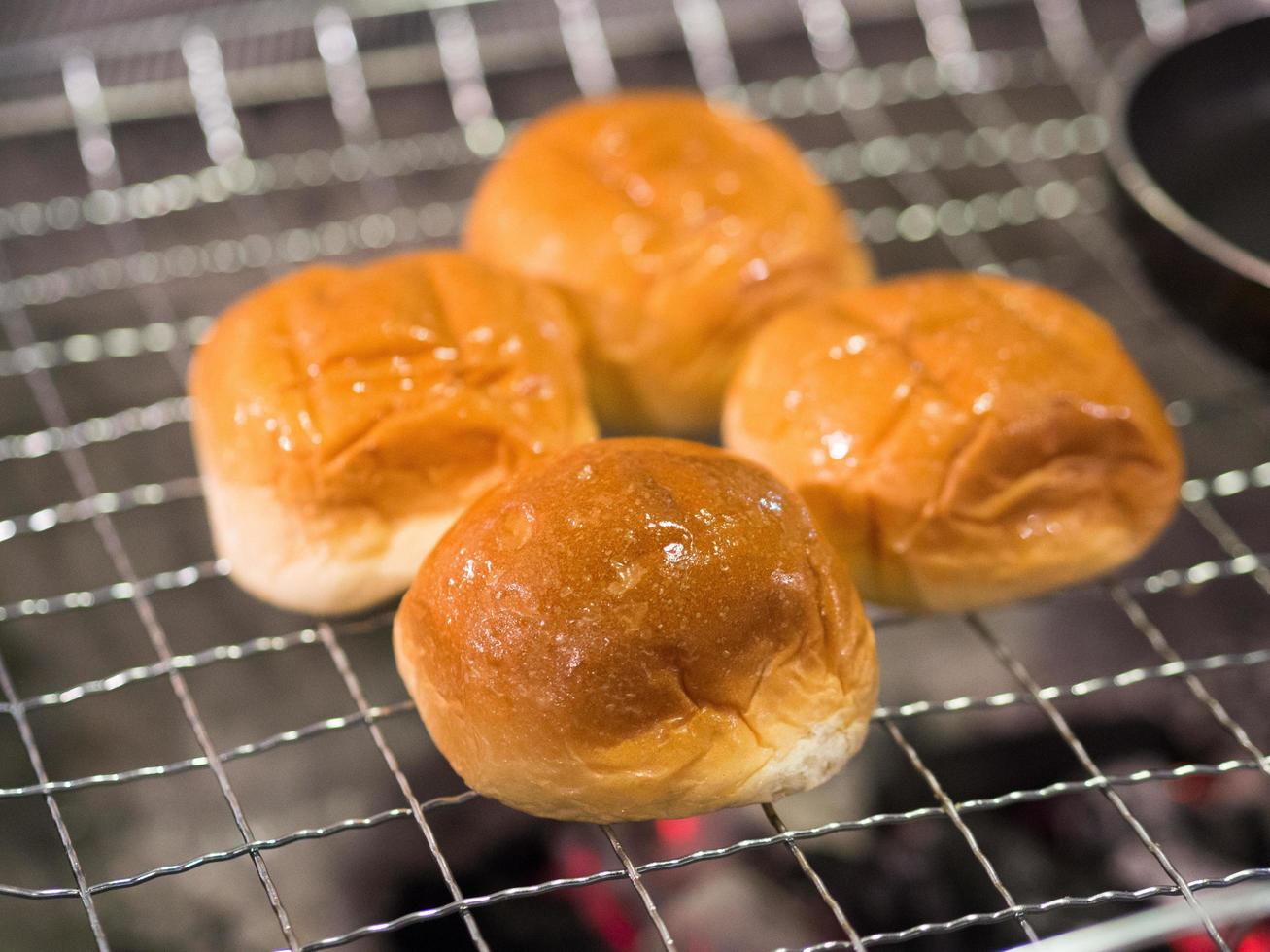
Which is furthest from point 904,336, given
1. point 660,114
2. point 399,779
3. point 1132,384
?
point 399,779

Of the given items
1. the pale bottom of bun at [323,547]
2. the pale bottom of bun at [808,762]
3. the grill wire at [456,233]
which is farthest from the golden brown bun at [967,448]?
the pale bottom of bun at [323,547]

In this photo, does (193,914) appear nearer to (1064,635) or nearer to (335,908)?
(335,908)

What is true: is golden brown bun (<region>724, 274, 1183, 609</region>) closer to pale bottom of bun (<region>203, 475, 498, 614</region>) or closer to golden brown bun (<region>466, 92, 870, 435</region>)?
golden brown bun (<region>466, 92, 870, 435</region>)

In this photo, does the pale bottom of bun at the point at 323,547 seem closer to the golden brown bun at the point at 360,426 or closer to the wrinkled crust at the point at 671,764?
the golden brown bun at the point at 360,426

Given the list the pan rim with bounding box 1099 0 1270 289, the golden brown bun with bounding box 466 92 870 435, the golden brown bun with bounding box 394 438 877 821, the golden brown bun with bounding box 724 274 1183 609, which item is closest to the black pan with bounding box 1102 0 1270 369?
the pan rim with bounding box 1099 0 1270 289

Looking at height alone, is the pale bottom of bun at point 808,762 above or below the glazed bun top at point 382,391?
below

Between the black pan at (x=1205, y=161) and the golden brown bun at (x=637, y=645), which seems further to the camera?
the black pan at (x=1205, y=161)
